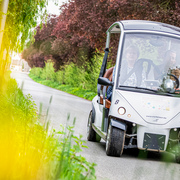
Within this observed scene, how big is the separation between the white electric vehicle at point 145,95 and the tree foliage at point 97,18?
4331mm

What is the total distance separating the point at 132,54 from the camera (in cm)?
746

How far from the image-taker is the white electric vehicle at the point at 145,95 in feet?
22.4

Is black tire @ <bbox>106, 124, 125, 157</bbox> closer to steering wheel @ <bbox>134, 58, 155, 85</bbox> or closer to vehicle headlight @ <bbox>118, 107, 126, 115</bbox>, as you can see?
vehicle headlight @ <bbox>118, 107, 126, 115</bbox>

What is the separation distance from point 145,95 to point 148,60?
0.73 m

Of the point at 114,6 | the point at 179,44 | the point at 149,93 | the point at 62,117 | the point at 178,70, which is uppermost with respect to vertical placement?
the point at 114,6

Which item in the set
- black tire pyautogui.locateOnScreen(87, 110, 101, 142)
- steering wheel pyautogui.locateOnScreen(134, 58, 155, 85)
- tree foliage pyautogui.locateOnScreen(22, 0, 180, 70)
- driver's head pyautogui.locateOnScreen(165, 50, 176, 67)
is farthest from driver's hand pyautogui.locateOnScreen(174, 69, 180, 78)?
tree foliage pyautogui.locateOnScreen(22, 0, 180, 70)

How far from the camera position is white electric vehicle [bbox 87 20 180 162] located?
6.84 metres

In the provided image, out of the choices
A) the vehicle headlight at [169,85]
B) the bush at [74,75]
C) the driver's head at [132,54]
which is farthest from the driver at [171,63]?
the bush at [74,75]

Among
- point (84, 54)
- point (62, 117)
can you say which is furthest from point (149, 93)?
point (84, 54)

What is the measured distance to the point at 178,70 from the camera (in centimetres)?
751

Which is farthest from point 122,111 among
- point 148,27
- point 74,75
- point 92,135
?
point 74,75

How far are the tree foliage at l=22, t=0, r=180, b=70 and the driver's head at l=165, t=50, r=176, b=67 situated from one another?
4.63m

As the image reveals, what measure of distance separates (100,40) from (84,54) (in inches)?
311

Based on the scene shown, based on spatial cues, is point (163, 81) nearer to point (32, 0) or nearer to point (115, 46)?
point (32, 0)
